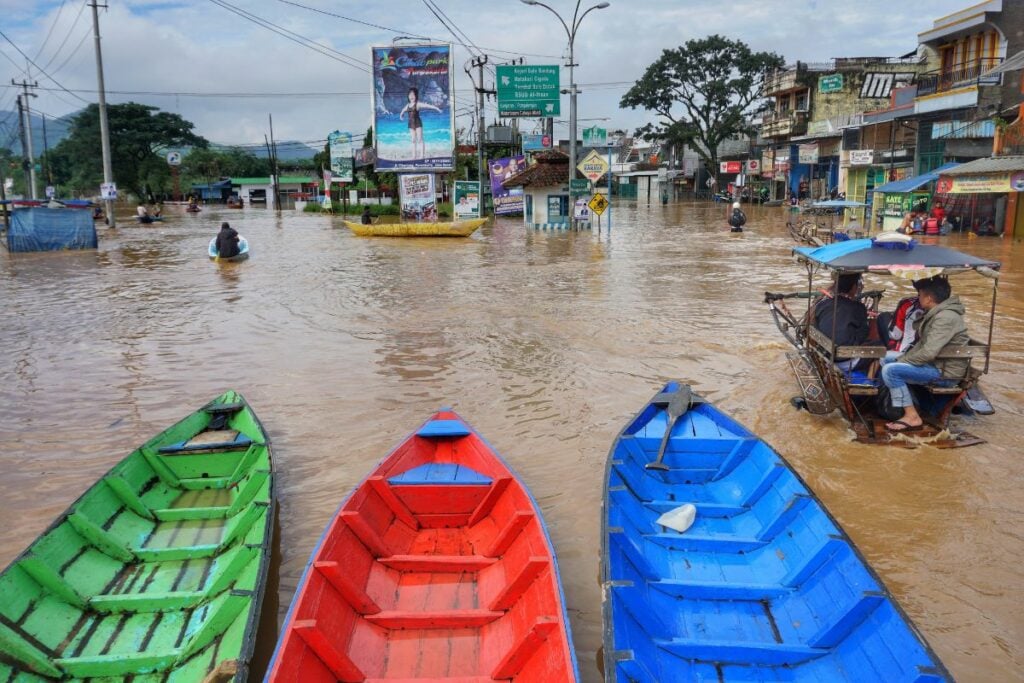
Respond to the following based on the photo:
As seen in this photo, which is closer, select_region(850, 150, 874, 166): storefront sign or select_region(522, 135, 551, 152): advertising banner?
select_region(850, 150, 874, 166): storefront sign

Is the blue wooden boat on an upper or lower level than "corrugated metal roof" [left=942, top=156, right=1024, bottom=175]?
lower

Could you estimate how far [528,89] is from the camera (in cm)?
3369

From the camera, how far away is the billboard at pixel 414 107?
112ft

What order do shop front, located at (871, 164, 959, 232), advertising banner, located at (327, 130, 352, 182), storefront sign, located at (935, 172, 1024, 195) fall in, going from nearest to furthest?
storefront sign, located at (935, 172, 1024, 195) → shop front, located at (871, 164, 959, 232) → advertising banner, located at (327, 130, 352, 182)

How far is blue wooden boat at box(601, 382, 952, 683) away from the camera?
3.78 meters

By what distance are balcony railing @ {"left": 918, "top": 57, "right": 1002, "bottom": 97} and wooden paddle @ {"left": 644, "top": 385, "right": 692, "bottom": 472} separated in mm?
24505

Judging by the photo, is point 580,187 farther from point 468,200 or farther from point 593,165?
point 468,200

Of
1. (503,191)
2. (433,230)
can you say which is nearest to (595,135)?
(433,230)

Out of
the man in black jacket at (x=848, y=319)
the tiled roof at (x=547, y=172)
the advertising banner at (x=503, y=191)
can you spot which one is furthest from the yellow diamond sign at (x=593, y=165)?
the man in black jacket at (x=848, y=319)

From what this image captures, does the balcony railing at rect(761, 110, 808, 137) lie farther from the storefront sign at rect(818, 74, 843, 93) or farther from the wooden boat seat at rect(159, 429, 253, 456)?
the wooden boat seat at rect(159, 429, 253, 456)

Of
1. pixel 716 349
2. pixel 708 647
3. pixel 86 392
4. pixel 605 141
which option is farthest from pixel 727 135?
pixel 708 647

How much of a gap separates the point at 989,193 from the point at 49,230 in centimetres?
3198

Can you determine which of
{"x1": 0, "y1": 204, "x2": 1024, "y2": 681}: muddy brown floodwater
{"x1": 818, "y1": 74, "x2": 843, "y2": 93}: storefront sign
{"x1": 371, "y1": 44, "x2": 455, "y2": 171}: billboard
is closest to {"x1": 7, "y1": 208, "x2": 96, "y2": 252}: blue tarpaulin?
{"x1": 0, "y1": 204, "x2": 1024, "y2": 681}: muddy brown floodwater

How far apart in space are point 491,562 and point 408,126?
32.4 m
